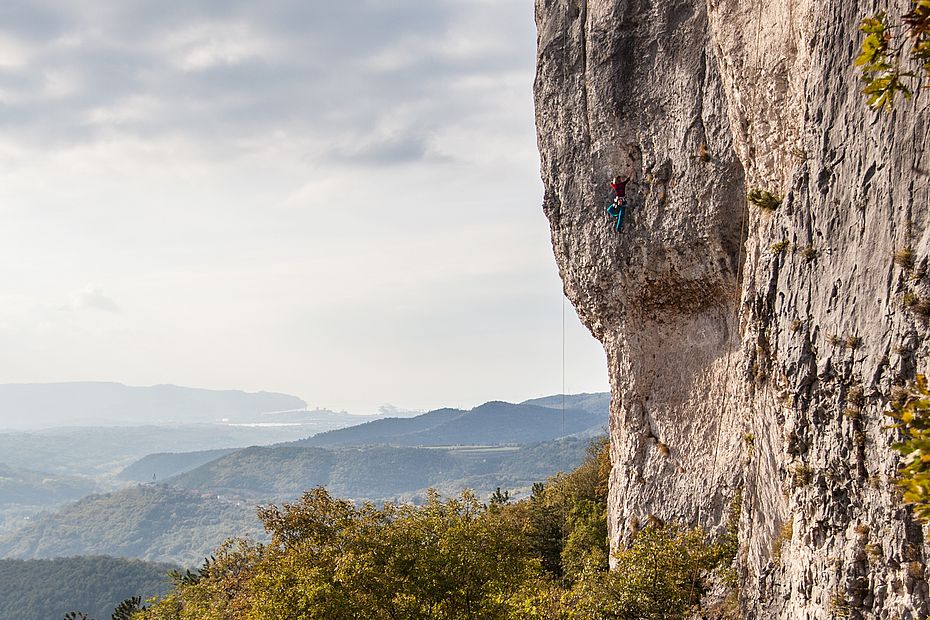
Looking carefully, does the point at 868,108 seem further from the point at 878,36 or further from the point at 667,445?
the point at 667,445

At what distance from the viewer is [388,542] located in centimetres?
2317

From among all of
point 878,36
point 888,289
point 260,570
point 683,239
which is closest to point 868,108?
point 888,289

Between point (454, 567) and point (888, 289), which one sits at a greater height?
point (888, 289)

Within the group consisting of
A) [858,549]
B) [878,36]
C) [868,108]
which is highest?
[868,108]

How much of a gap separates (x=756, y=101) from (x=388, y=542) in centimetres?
1752

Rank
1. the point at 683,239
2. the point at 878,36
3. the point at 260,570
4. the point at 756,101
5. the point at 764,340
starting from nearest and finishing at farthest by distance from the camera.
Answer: the point at 878,36 < the point at 764,340 < the point at 756,101 < the point at 683,239 < the point at 260,570

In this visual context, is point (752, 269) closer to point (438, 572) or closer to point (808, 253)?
point (808, 253)

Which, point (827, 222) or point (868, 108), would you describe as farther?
point (827, 222)

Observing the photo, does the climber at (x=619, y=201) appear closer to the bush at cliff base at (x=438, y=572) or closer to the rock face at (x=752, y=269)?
the rock face at (x=752, y=269)

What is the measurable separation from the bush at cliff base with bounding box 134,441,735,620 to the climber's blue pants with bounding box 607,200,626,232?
1027 cm

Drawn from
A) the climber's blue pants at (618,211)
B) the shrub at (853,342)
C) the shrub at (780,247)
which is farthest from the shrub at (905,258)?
the climber's blue pants at (618,211)

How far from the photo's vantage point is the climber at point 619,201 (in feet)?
78.2

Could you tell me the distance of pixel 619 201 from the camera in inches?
936

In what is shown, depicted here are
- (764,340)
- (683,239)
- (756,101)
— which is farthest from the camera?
(683,239)
